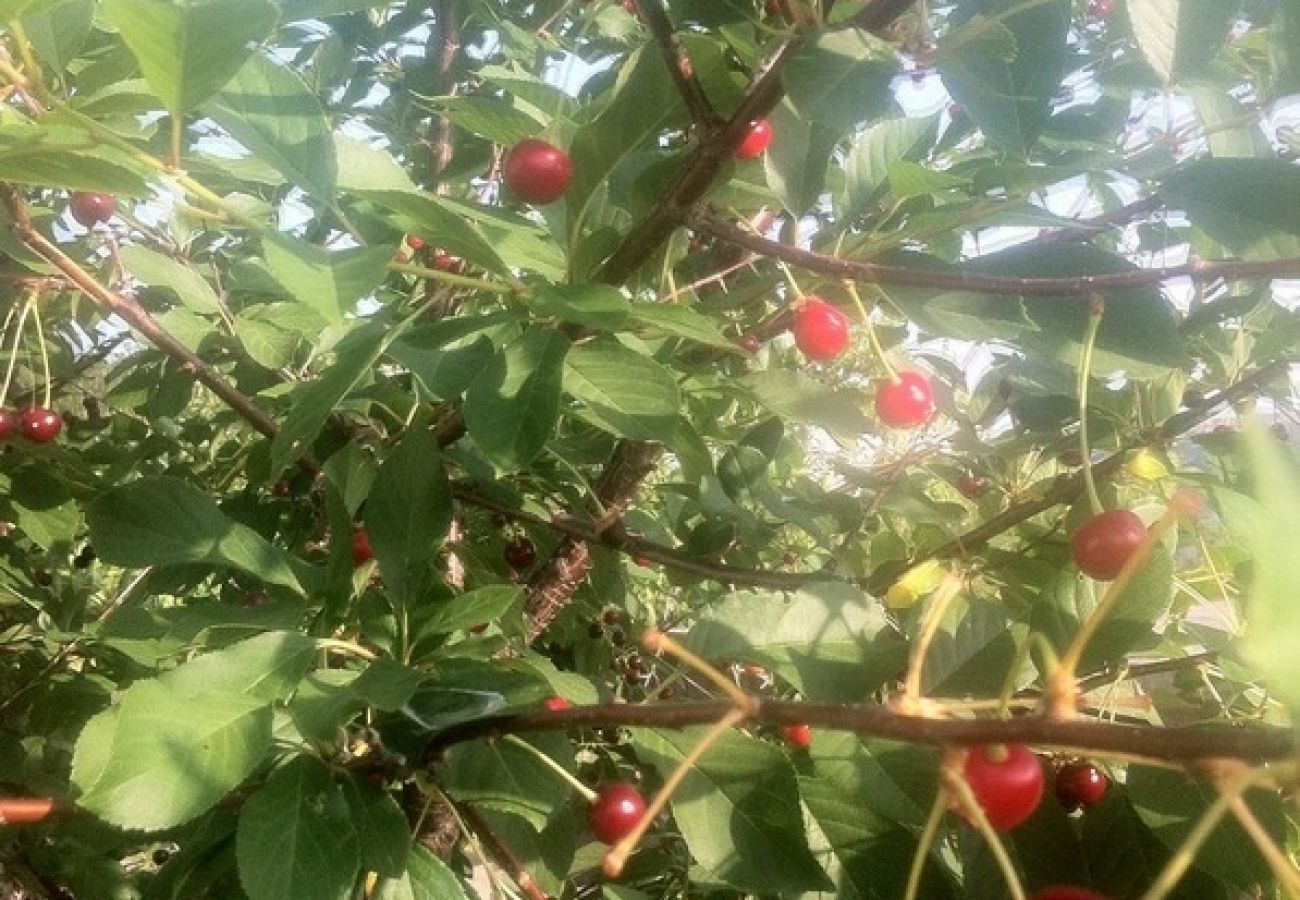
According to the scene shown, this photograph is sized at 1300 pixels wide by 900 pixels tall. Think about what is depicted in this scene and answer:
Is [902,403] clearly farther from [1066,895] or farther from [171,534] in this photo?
[171,534]

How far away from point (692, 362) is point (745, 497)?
222mm

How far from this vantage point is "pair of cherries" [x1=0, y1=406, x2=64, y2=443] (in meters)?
1.95

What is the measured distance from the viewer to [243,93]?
0.91 meters

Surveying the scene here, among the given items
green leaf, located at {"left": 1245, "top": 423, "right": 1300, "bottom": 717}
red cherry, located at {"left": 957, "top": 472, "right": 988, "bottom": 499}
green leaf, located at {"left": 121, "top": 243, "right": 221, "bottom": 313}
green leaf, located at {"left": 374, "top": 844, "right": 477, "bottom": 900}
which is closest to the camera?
green leaf, located at {"left": 1245, "top": 423, "right": 1300, "bottom": 717}

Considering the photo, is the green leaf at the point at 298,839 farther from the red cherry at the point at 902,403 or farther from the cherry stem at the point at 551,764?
the red cherry at the point at 902,403

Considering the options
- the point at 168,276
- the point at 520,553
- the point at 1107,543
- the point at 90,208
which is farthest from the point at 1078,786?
the point at 90,208

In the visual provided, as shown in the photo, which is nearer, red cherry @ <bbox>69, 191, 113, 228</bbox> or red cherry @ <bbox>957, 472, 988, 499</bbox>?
red cherry @ <bbox>957, 472, 988, 499</bbox>

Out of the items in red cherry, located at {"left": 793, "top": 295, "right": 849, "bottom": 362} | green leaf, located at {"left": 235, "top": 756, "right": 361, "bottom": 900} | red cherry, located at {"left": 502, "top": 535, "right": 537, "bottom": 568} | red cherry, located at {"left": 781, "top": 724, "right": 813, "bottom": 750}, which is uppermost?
red cherry, located at {"left": 793, "top": 295, "right": 849, "bottom": 362}

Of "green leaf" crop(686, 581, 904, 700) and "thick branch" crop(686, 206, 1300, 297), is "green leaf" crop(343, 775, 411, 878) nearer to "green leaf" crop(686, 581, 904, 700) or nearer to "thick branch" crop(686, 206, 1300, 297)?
"green leaf" crop(686, 581, 904, 700)

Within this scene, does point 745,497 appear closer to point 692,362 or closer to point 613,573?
point 692,362

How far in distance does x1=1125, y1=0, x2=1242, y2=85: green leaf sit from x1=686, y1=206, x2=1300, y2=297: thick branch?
176 mm

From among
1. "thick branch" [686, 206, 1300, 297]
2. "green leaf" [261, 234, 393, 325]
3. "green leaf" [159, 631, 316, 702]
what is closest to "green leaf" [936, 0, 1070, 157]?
"thick branch" [686, 206, 1300, 297]

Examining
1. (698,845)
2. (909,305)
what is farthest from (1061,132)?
(698,845)

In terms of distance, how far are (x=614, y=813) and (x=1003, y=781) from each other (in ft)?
1.77
